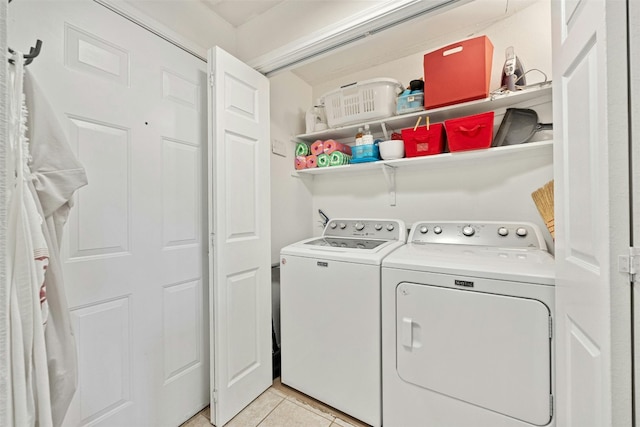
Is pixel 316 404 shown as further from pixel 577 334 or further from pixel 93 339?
pixel 577 334

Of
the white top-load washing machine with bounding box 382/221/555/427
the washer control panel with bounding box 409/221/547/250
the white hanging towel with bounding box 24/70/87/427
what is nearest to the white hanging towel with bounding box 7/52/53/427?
the white hanging towel with bounding box 24/70/87/427

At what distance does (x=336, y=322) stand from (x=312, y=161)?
1.29m

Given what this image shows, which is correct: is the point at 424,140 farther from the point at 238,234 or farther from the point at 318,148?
the point at 238,234

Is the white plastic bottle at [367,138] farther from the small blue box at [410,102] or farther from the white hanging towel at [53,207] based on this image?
the white hanging towel at [53,207]

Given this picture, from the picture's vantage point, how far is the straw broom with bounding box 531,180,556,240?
A: 1.47 m

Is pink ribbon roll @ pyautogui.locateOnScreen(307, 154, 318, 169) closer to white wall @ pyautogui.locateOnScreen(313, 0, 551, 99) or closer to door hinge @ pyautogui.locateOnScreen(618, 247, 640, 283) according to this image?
white wall @ pyautogui.locateOnScreen(313, 0, 551, 99)

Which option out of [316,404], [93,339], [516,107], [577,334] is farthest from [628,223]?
[93,339]

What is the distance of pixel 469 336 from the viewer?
1211 millimetres

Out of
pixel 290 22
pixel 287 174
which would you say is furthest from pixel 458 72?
pixel 287 174

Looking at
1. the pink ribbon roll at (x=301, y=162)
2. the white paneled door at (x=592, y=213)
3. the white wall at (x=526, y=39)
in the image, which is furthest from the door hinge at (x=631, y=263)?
the pink ribbon roll at (x=301, y=162)

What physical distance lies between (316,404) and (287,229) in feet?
4.11

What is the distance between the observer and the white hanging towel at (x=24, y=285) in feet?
2.27

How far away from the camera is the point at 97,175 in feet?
3.85

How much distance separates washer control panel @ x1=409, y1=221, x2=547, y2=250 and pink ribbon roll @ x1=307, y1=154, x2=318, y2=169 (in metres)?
0.95
